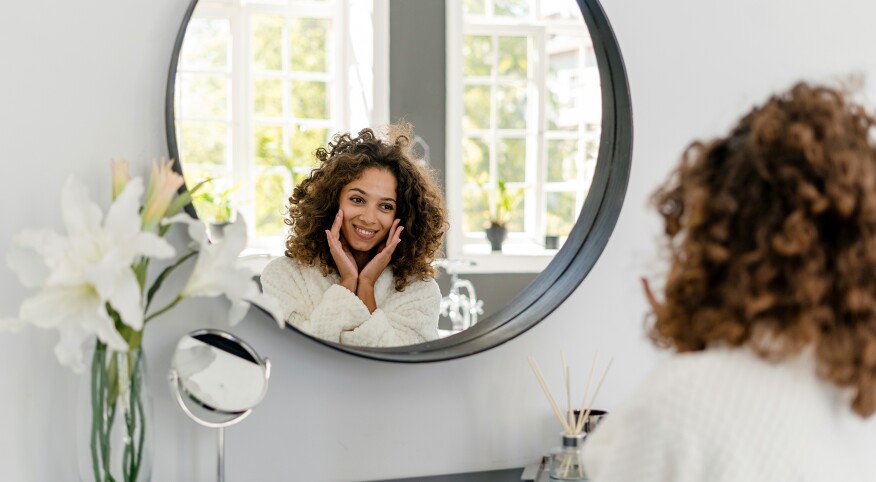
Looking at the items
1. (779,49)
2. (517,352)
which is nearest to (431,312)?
(517,352)

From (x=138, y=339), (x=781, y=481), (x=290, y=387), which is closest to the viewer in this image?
(x=781, y=481)

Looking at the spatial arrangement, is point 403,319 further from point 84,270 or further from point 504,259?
point 84,270

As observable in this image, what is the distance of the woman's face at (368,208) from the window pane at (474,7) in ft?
0.82

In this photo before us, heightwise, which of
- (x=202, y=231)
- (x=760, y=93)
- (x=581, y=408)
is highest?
(x=760, y=93)

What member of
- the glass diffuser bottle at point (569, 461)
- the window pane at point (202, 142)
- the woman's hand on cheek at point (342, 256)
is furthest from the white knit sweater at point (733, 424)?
the window pane at point (202, 142)

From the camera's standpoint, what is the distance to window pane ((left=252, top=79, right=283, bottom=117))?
3.71 feet

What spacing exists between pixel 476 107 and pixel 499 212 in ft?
0.48

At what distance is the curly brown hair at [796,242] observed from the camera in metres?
0.77

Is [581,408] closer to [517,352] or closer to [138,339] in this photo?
[517,352]

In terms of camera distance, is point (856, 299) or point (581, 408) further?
point (581, 408)

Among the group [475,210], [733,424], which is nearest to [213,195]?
[475,210]

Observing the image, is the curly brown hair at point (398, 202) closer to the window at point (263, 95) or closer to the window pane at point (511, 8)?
the window at point (263, 95)

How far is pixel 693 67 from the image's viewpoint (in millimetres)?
1396

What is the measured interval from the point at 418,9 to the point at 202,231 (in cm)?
42
